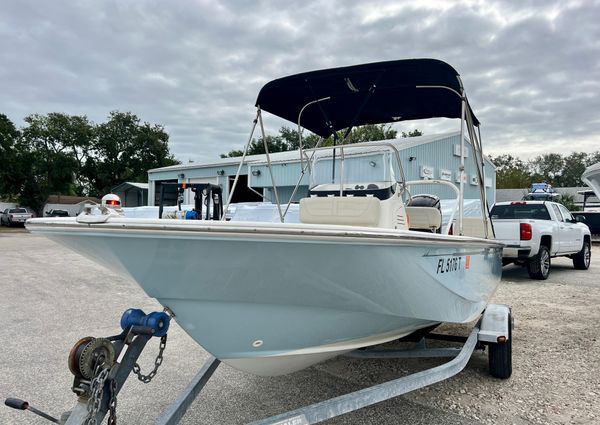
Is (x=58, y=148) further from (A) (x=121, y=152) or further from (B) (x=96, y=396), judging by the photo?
(B) (x=96, y=396)

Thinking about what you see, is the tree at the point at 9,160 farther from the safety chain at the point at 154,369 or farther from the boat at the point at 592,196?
the safety chain at the point at 154,369

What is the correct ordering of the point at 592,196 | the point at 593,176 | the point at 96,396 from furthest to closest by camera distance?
1. the point at 592,196
2. the point at 593,176
3. the point at 96,396

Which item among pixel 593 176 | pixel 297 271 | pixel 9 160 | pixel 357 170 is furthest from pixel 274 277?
pixel 9 160

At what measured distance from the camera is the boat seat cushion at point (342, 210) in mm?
3121

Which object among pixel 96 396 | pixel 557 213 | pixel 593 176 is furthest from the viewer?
pixel 557 213

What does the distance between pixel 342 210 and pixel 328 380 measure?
54.7 inches

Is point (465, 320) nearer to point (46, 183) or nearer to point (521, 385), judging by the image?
point (521, 385)

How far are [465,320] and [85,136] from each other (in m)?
40.1

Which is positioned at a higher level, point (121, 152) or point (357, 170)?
point (121, 152)

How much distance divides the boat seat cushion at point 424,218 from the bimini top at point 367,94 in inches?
38.3

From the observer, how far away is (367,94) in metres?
4.10

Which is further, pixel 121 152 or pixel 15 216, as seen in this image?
pixel 121 152

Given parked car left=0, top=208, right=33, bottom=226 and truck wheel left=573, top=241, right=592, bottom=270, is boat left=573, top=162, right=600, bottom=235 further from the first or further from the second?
parked car left=0, top=208, right=33, bottom=226

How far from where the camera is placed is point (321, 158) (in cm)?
427
